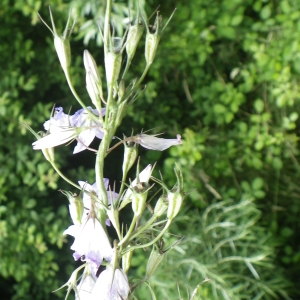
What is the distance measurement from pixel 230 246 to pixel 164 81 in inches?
20.9

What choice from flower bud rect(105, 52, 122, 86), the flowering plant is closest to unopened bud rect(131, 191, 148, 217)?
the flowering plant

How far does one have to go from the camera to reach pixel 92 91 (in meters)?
0.44

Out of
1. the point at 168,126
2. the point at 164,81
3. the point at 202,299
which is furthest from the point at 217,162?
the point at 202,299

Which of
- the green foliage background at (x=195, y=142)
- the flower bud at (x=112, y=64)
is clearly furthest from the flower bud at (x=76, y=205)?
the green foliage background at (x=195, y=142)

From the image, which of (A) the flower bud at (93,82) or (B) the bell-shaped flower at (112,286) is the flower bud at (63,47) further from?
(B) the bell-shaped flower at (112,286)

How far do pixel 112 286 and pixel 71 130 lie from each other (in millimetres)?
159

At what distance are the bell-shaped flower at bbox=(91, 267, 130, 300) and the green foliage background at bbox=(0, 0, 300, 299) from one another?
516 mm

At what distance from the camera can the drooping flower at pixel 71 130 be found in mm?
446

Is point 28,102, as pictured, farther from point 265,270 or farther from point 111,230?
point 265,270

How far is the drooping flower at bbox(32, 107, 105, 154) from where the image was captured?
17.6 inches

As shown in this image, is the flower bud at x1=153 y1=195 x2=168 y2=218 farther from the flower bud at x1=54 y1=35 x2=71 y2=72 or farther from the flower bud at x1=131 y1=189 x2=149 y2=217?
the flower bud at x1=54 y1=35 x2=71 y2=72

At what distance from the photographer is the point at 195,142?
1.21 meters

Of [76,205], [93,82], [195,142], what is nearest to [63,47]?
[93,82]

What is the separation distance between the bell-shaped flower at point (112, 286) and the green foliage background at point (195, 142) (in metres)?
0.52
